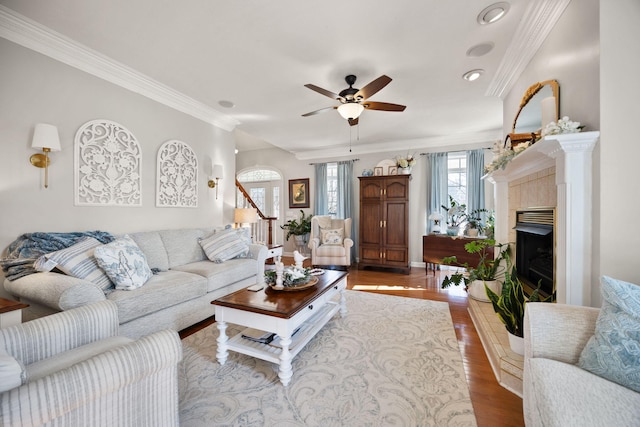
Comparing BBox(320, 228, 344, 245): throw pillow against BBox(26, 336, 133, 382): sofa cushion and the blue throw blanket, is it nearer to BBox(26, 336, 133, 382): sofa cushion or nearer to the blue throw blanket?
the blue throw blanket

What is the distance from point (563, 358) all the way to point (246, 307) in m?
1.76

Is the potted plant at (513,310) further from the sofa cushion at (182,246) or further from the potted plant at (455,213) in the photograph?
the sofa cushion at (182,246)

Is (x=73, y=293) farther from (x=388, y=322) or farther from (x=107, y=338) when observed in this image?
(x=388, y=322)

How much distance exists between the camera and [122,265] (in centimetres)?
212

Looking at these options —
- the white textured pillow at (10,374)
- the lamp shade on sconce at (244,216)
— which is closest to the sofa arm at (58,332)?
the white textured pillow at (10,374)

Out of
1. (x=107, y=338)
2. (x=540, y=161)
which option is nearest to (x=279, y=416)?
(x=107, y=338)

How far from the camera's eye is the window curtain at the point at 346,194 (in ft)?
18.6

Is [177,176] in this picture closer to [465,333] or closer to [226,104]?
[226,104]

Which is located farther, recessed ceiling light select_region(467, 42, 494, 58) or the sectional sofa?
recessed ceiling light select_region(467, 42, 494, 58)

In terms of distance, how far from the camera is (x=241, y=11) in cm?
188

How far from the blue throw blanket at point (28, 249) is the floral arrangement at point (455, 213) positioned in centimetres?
513

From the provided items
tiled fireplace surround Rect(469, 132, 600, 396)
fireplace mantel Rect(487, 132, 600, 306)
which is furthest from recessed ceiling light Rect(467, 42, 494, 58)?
fireplace mantel Rect(487, 132, 600, 306)

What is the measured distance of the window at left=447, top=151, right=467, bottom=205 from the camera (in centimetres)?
492

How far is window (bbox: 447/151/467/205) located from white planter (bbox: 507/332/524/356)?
140 inches
